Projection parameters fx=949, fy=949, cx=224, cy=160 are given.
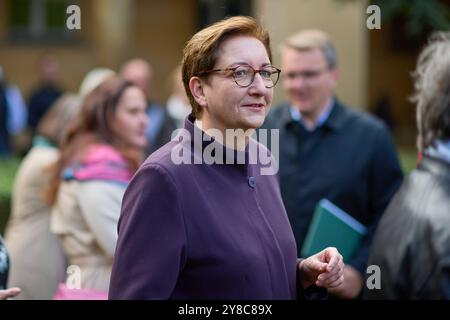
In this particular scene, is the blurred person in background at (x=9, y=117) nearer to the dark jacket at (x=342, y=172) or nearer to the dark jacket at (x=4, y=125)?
the dark jacket at (x=4, y=125)

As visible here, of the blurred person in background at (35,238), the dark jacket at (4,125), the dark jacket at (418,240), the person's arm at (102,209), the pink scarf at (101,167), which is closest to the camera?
the dark jacket at (418,240)

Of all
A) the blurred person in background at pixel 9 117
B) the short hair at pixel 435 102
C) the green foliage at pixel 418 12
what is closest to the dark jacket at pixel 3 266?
the short hair at pixel 435 102

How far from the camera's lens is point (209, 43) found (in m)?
2.92

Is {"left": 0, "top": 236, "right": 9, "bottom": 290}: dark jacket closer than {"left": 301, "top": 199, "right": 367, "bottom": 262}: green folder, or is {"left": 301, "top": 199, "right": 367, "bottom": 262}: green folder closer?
{"left": 0, "top": 236, "right": 9, "bottom": 290}: dark jacket

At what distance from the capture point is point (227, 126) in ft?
9.63

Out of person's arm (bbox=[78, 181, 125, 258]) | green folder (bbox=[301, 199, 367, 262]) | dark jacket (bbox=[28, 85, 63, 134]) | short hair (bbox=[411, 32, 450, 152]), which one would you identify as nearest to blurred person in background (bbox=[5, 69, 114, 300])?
person's arm (bbox=[78, 181, 125, 258])

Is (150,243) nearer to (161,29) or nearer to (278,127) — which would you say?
(278,127)

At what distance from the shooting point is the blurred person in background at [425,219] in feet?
10.3

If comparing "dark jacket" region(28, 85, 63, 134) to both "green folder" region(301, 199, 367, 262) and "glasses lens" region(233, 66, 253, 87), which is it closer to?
"green folder" region(301, 199, 367, 262)

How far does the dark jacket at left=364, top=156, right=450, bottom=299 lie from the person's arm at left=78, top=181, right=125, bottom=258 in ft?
4.83

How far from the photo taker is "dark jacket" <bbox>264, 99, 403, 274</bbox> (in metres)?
4.97

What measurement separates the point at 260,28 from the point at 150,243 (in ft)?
2.61

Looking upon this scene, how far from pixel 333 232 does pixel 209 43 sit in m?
2.01

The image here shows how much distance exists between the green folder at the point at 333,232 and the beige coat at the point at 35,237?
A: 148cm
